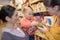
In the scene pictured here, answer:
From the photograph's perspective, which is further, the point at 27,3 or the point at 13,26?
the point at 27,3

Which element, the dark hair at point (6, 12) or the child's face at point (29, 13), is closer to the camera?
the dark hair at point (6, 12)

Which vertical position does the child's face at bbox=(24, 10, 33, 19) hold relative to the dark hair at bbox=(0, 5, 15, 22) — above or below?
below

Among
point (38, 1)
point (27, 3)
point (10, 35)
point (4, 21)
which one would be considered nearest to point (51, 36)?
point (10, 35)

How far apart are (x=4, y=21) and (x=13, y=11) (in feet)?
0.51

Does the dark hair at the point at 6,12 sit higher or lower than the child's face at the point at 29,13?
higher

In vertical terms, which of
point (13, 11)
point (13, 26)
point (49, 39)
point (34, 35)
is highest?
point (13, 11)

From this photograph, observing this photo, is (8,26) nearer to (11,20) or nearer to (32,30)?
(11,20)

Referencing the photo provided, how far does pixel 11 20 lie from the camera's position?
5.82 ft

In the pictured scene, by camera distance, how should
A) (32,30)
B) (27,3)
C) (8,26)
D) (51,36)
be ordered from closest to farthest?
(51,36), (8,26), (32,30), (27,3)

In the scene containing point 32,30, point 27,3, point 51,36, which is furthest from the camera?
point 27,3

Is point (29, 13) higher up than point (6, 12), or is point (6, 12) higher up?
point (6, 12)

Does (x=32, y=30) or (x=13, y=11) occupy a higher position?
(x=13, y=11)

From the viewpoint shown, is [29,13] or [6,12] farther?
[29,13]

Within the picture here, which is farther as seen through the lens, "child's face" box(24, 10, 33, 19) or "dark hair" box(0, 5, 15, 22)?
"child's face" box(24, 10, 33, 19)
